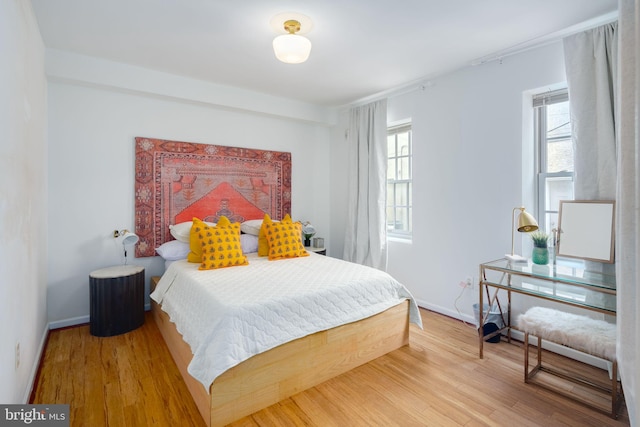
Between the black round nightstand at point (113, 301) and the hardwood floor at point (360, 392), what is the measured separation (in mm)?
168

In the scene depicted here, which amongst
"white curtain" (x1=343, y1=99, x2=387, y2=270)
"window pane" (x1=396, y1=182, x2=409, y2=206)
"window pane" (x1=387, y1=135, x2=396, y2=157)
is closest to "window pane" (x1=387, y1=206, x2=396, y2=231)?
"window pane" (x1=396, y1=182, x2=409, y2=206)

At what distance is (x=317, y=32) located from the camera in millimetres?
2414

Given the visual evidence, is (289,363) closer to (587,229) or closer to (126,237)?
(126,237)

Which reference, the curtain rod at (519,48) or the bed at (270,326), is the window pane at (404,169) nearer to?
the curtain rod at (519,48)

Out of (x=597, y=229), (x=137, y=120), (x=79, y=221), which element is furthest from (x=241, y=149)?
(x=597, y=229)

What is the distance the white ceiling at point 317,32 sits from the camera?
82.4 inches

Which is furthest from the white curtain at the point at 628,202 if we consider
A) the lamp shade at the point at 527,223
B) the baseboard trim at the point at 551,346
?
the baseboard trim at the point at 551,346

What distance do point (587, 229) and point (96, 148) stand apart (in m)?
4.30

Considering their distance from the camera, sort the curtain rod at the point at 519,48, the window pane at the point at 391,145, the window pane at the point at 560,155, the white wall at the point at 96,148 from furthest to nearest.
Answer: the window pane at the point at 391,145
the white wall at the point at 96,148
the window pane at the point at 560,155
the curtain rod at the point at 519,48

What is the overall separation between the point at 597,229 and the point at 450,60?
1.87 meters

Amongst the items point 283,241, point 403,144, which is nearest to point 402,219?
point 403,144

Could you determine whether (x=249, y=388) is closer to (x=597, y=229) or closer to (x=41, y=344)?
(x=41, y=344)

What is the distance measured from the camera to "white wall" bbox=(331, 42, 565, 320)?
8.91ft

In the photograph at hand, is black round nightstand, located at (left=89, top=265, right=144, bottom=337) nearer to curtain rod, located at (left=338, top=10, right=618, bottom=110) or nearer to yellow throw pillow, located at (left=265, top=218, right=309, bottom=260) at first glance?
yellow throw pillow, located at (left=265, top=218, right=309, bottom=260)
